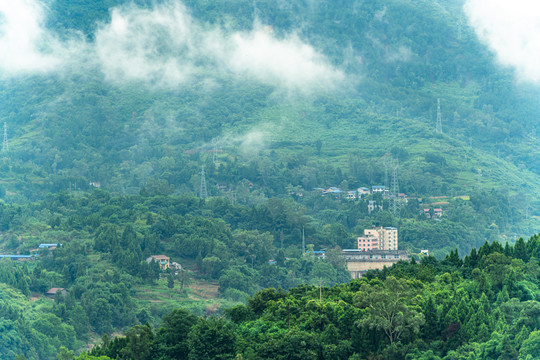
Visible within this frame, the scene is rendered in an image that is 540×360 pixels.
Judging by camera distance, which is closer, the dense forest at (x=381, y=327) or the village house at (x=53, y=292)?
the dense forest at (x=381, y=327)

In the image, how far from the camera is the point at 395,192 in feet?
286

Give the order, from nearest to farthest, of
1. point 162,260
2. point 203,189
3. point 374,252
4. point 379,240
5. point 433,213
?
1. point 162,260
2. point 374,252
3. point 379,240
4. point 433,213
5. point 203,189

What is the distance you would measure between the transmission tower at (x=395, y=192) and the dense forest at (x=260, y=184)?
208mm

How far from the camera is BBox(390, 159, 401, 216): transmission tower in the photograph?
268 ft

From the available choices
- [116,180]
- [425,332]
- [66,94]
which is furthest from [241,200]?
[425,332]

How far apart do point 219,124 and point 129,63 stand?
567 inches

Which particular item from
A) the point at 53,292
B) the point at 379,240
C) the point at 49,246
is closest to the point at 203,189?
the point at 379,240

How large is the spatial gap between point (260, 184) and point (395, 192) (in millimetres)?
11353

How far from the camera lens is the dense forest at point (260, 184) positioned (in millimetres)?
36844

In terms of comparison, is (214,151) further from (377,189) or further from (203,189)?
(377,189)

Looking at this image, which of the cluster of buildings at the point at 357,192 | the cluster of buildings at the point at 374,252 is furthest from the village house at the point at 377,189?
the cluster of buildings at the point at 374,252

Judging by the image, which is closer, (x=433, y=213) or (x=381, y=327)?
(x=381, y=327)

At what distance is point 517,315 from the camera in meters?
35.0

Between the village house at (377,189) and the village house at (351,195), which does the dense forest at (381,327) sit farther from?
the village house at (351,195)
